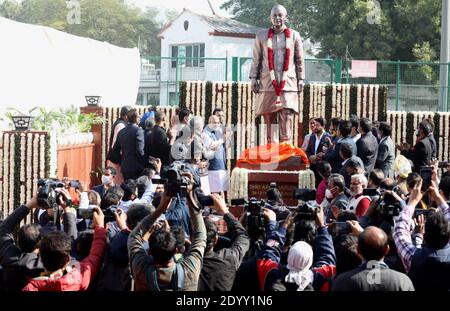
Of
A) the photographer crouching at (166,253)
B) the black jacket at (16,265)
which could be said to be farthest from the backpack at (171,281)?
the black jacket at (16,265)

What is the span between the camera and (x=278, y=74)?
13516mm

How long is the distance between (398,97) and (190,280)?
1670 cm

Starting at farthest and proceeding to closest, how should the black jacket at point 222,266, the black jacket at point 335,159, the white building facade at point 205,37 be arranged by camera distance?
the white building facade at point 205,37 → the black jacket at point 335,159 → the black jacket at point 222,266

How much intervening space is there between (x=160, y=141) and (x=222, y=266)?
641 cm

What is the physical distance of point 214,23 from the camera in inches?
1756

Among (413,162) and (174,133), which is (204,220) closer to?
(174,133)

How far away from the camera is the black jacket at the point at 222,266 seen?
6.26 meters

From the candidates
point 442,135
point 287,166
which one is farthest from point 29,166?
point 442,135

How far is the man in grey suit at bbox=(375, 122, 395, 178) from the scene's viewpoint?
1229 cm

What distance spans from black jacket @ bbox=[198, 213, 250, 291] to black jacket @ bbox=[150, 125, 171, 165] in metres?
6.24

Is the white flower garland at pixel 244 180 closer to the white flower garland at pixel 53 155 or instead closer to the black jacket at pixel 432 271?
the white flower garland at pixel 53 155

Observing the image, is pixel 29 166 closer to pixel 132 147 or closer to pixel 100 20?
pixel 132 147

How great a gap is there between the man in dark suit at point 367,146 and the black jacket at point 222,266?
18.4 feet
